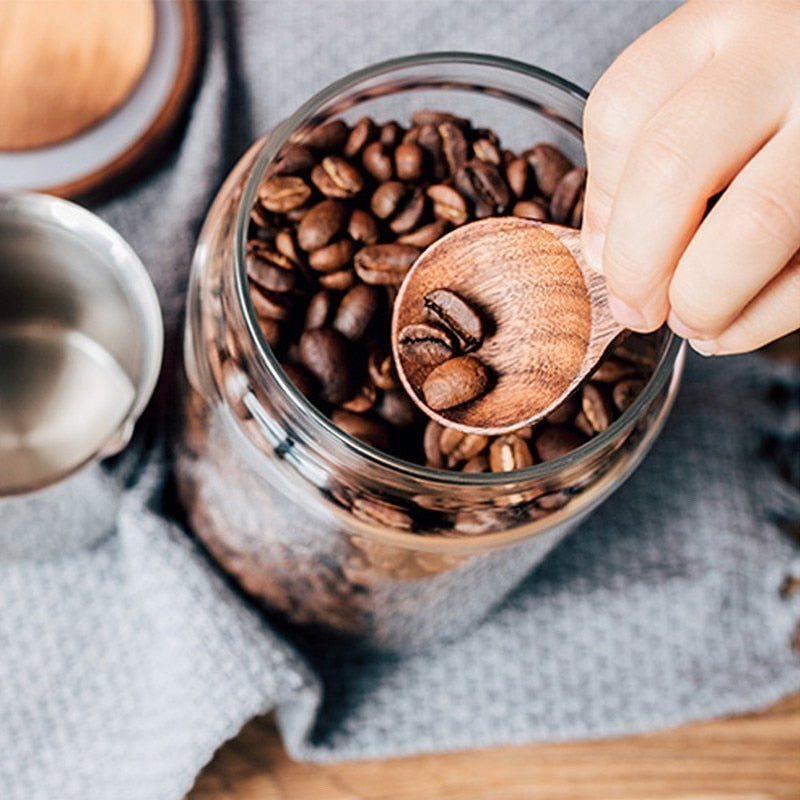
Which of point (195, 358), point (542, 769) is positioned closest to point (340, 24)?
point (195, 358)

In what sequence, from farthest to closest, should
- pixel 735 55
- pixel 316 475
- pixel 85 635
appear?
1. pixel 85 635
2. pixel 316 475
3. pixel 735 55

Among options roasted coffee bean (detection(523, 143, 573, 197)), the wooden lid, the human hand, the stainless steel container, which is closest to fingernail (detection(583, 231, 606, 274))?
the human hand

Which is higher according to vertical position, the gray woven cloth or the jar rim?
the jar rim

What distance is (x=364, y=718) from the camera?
804mm

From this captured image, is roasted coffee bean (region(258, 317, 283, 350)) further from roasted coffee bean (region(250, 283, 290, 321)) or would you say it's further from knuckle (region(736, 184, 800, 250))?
knuckle (region(736, 184, 800, 250))

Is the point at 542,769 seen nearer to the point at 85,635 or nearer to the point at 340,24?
the point at 85,635

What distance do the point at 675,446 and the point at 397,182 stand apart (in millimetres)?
365

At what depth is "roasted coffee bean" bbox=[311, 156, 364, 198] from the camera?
0.61 m

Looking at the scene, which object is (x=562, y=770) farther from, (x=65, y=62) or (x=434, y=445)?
(x=65, y=62)

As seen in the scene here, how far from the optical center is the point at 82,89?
0.80 m

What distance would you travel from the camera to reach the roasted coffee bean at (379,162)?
62 centimetres

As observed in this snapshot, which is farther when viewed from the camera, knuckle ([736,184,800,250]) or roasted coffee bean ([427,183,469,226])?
roasted coffee bean ([427,183,469,226])

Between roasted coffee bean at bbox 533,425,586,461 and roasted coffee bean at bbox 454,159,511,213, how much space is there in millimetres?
121

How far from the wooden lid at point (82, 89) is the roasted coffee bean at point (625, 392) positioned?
40 cm
